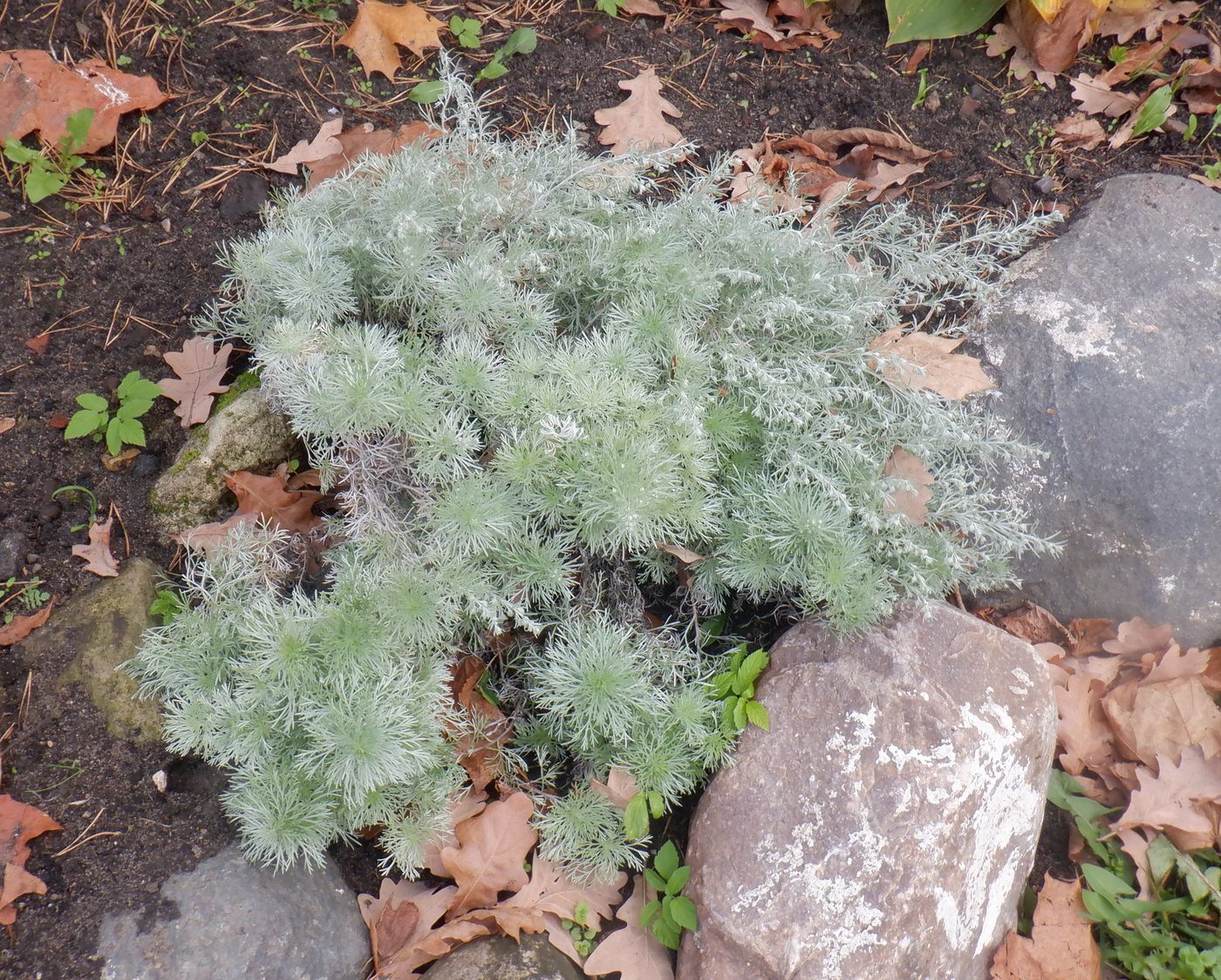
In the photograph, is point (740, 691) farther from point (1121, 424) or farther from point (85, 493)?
point (85, 493)

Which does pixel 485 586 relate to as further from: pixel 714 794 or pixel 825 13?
pixel 825 13

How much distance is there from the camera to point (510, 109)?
3361 millimetres

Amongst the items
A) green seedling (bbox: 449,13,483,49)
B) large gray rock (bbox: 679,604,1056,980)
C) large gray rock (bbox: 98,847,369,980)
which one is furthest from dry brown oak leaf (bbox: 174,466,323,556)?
green seedling (bbox: 449,13,483,49)

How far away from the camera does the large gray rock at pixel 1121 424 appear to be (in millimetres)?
2719

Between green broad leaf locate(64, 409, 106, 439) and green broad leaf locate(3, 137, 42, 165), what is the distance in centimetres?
96

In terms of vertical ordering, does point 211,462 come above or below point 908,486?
below

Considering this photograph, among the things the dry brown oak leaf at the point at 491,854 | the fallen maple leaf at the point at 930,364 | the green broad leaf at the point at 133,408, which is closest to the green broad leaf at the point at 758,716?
the dry brown oak leaf at the point at 491,854

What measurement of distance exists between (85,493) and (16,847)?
991 mm

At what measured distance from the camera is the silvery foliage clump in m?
2.07

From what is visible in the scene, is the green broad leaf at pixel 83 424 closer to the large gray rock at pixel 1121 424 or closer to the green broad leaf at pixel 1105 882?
the large gray rock at pixel 1121 424

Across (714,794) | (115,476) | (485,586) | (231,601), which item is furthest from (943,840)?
(115,476)

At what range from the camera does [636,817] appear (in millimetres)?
2174

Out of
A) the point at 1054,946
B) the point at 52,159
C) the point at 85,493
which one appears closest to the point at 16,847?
the point at 85,493

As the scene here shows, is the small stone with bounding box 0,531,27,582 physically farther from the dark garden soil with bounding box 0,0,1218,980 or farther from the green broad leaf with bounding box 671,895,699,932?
the green broad leaf with bounding box 671,895,699,932
